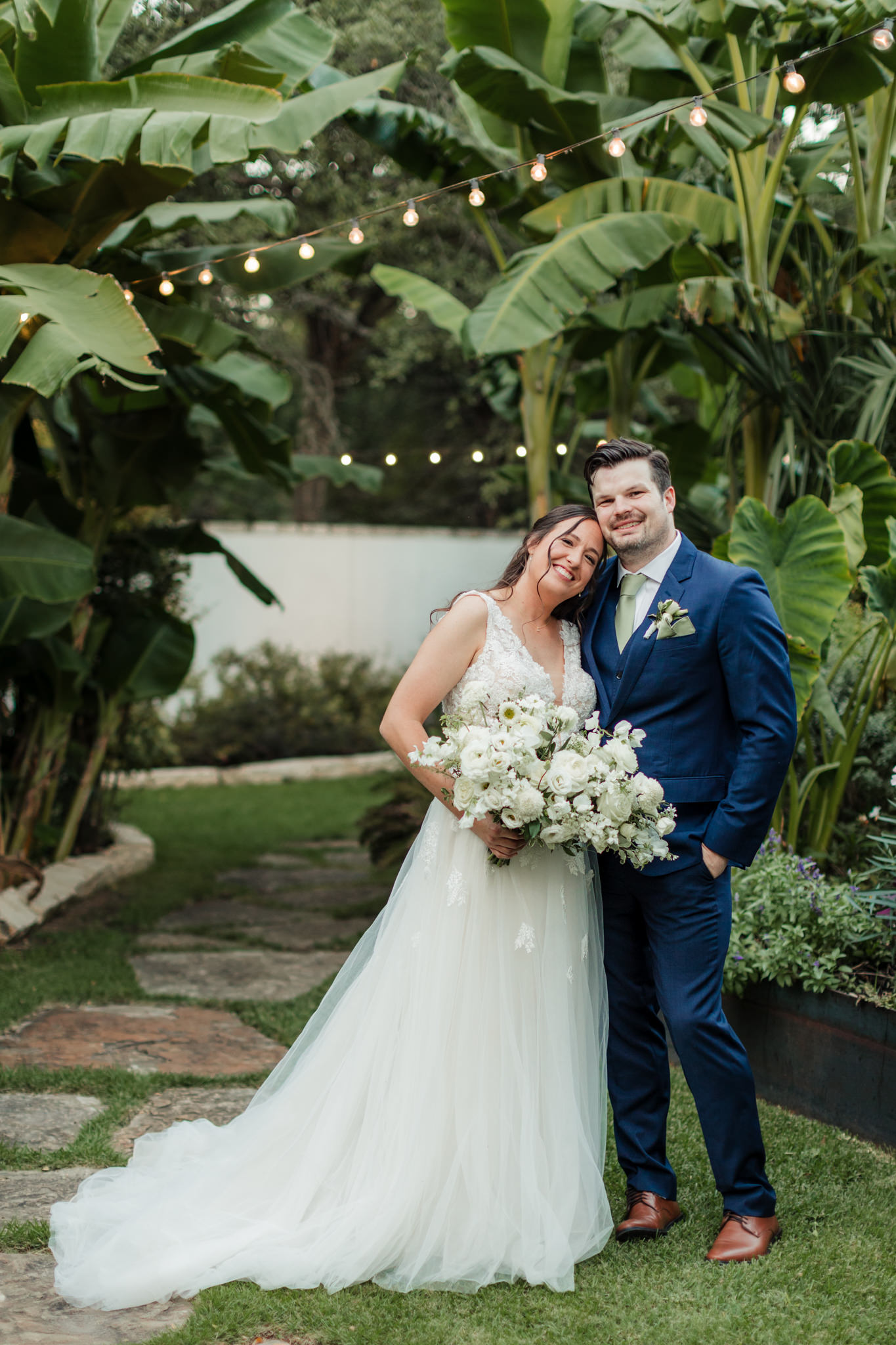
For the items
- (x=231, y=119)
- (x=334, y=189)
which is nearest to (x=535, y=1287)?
(x=231, y=119)

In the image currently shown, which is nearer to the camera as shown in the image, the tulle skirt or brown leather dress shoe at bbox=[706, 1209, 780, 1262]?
the tulle skirt

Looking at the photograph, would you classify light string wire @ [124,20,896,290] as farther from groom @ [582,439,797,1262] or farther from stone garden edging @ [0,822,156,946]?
stone garden edging @ [0,822,156,946]

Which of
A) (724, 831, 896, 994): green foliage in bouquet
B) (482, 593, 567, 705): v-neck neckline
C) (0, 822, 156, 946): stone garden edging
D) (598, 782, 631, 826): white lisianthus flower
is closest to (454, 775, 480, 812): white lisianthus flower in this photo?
(598, 782, 631, 826): white lisianthus flower

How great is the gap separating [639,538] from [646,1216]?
1834 mm

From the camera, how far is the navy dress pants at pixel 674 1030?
2.97 m

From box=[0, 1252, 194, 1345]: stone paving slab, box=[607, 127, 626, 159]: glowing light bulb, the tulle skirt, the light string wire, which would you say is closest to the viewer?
box=[0, 1252, 194, 1345]: stone paving slab

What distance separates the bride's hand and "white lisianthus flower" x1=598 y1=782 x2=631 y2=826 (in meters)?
→ 0.28

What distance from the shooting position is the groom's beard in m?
3.11

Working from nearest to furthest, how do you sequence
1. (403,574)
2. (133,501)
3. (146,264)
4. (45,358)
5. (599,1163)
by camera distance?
(599,1163) < (45,358) < (146,264) < (133,501) < (403,574)

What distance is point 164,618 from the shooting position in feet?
24.5

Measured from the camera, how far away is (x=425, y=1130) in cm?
297

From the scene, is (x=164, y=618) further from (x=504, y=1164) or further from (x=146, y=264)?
(x=504, y=1164)

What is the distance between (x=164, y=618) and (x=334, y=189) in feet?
16.3

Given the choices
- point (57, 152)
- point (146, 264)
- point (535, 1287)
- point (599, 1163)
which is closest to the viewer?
point (535, 1287)
